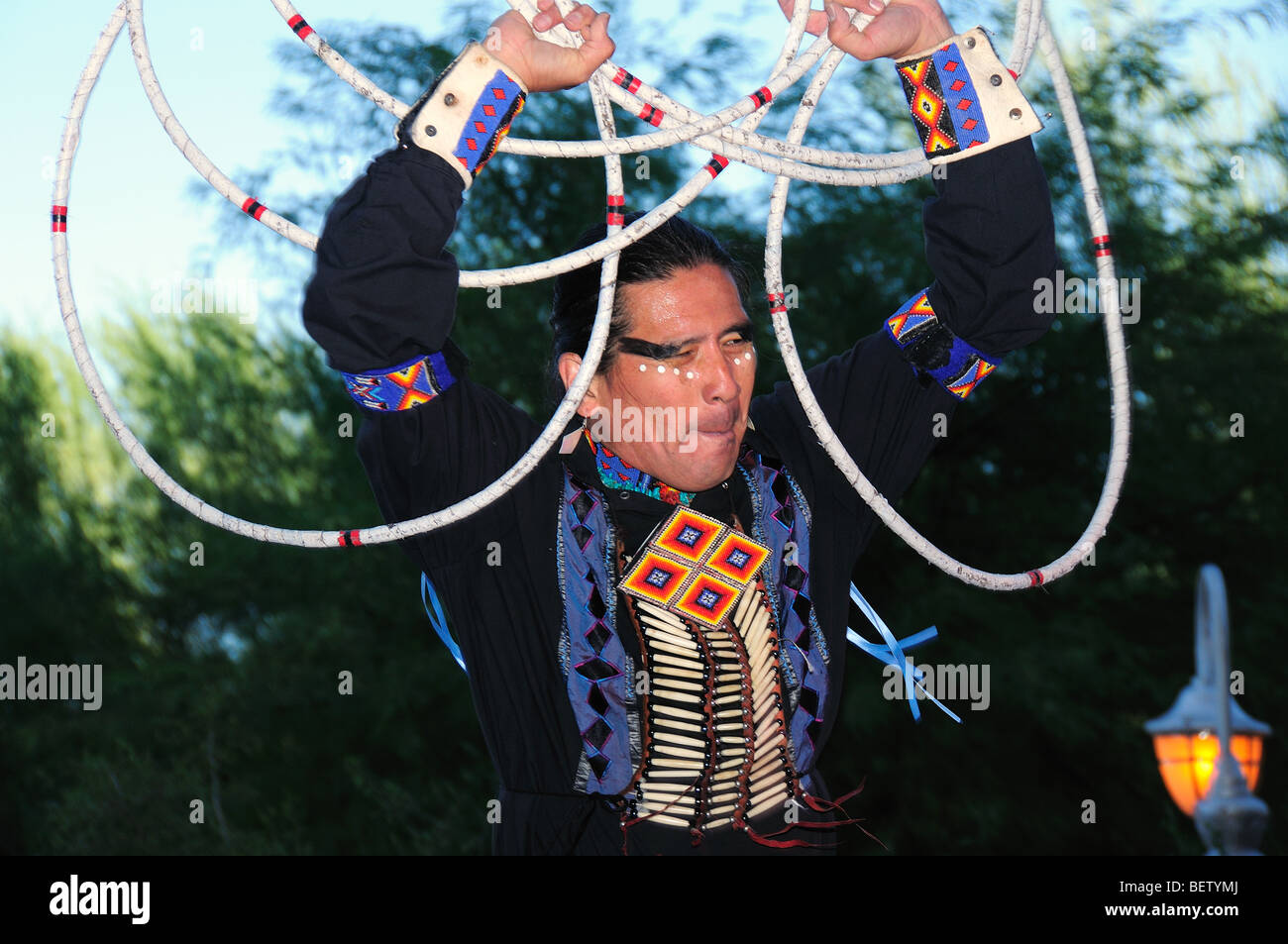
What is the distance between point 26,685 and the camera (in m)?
13.0

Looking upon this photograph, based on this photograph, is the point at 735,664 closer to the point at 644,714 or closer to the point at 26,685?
the point at 644,714

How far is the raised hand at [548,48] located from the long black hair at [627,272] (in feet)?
1.27

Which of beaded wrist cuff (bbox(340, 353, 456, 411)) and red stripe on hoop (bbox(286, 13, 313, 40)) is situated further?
red stripe on hoop (bbox(286, 13, 313, 40))

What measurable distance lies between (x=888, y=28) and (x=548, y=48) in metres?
0.61

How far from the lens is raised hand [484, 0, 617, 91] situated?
2.31 m

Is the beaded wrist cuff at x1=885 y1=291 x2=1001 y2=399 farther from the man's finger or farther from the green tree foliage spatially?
the green tree foliage

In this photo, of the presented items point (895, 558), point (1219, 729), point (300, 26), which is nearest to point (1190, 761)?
point (1219, 729)

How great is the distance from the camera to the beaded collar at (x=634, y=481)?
2.62m

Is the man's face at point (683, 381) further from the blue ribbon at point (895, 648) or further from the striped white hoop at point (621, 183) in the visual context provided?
the blue ribbon at point (895, 648)

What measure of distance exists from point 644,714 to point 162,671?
1126 cm

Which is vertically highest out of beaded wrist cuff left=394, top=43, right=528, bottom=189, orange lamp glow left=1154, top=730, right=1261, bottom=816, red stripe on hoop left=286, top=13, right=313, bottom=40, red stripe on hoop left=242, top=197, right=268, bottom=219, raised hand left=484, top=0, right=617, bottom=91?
red stripe on hoop left=286, top=13, right=313, bottom=40

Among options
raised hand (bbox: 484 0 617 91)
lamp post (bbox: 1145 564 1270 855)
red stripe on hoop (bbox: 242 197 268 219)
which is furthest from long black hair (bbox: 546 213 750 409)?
lamp post (bbox: 1145 564 1270 855)
